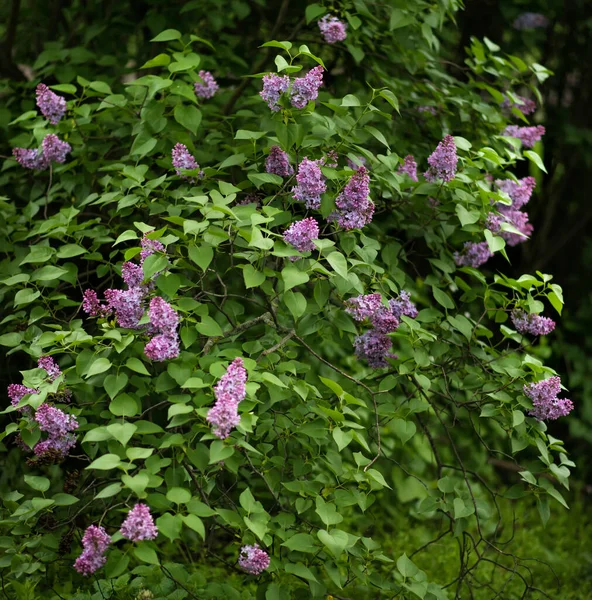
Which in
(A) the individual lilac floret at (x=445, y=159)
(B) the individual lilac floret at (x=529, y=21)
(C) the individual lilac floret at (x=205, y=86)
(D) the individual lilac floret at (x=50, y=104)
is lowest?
(D) the individual lilac floret at (x=50, y=104)

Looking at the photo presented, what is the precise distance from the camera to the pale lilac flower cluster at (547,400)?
2.62 meters

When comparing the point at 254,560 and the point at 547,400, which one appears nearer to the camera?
the point at 254,560

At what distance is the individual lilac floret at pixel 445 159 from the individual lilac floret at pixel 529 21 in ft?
9.47

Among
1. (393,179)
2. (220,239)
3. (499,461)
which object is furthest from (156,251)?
(499,461)

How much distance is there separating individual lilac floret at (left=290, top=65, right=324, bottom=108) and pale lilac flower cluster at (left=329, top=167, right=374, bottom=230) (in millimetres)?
265

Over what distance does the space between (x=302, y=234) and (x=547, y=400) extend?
967 millimetres

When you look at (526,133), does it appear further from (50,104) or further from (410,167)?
(50,104)

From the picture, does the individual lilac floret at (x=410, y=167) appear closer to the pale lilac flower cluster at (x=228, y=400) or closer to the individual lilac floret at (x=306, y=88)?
the individual lilac floret at (x=306, y=88)

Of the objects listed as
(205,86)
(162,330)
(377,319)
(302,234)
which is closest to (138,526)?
(162,330)

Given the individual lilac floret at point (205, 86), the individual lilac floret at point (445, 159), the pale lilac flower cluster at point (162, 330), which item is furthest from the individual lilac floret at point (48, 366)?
the individual lilac floret at point (445, 159)

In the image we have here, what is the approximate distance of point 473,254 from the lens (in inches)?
120

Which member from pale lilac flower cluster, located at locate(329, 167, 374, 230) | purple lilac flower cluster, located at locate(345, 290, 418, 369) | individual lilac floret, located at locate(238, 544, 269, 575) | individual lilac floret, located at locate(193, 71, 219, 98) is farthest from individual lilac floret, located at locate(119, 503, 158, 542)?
individual lilac floret, located at locate(193, 71, 219, 98)

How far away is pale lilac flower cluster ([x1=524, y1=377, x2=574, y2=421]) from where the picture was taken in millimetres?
2619

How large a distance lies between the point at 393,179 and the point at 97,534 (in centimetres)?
143
